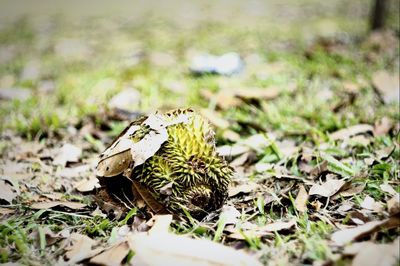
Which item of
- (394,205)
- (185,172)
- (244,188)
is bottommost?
(244,188)

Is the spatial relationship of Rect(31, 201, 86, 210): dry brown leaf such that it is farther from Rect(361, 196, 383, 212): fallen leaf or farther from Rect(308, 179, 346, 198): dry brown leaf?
Rect(361, 196, 383, 212): fallen leaf

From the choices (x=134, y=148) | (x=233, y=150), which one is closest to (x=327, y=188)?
(x=233, y=150)

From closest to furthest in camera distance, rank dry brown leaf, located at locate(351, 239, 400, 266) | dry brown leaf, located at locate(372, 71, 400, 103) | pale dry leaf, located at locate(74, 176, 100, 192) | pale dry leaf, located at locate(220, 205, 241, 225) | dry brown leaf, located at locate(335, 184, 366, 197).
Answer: dry brown leaf, located at locate(351, 239, 400, 266) → pale dry leaf, located at locate(220, 205, 241, 225) → dry brown leaf, located at locate(335, 184, 366, 197) → pale dry leaf, located at locate(74, 176, 100, 192) → dry brown leaf, located at locate(372, 71, 400, 103)

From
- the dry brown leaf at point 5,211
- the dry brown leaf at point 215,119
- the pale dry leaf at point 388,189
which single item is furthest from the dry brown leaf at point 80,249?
the dry brown leaf at point 215,119

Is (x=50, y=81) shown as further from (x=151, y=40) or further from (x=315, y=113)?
(x=315, y=113)

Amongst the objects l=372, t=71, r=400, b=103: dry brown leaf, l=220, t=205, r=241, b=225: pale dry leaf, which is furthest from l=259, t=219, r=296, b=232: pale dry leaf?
l=372, t=71, r=400, b=103: dry brown leaf

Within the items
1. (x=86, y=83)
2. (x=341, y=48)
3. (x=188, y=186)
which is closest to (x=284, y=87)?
(x=341, y=48)

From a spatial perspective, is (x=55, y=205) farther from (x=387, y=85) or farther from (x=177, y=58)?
(x=177, y=58)
